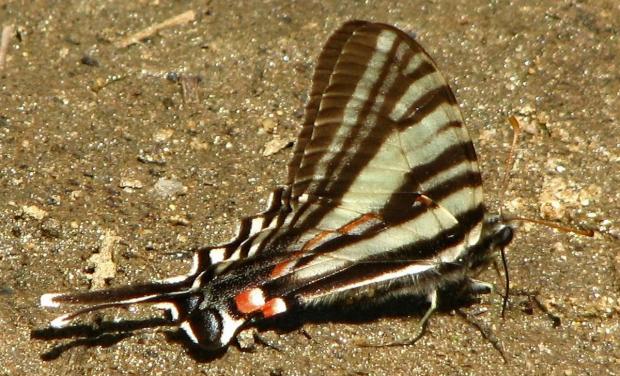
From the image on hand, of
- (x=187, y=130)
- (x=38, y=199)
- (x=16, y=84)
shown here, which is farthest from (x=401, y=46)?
(x=16, y=84)

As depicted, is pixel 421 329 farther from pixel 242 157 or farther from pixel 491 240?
pixel 242 157

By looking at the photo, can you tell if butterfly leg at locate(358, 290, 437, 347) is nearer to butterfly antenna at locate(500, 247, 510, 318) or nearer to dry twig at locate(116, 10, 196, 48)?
butterfly antenna at locate(500, 247, 510, 318)

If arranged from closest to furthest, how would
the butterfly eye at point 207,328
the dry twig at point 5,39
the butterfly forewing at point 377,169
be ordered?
the butterfly forewing at point 377,169 < the butterfly eye at point 207,328 < the dry twig at point 5,39

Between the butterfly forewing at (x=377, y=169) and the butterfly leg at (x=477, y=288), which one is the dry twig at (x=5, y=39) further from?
the butterfly leg at (x=477, y=288)

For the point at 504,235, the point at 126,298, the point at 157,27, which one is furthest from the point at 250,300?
the point at 157,27

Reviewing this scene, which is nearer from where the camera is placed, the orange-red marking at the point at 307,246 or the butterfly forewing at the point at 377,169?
the butterfly forewing at the point at 377,169

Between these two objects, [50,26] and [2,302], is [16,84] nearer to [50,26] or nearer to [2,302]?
[50,26]

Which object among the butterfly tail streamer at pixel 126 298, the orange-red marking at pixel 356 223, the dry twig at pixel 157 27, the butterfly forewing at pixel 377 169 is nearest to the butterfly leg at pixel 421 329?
the butterfly forewing at pixel 377 169
